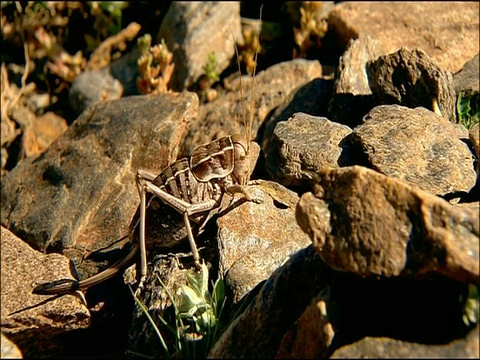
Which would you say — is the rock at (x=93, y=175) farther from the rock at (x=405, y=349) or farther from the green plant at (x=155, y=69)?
the rock at (x=405, y=349)

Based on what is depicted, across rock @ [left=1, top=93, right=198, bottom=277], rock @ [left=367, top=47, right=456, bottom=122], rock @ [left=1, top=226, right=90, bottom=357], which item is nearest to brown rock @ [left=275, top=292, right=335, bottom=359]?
rock @ [left=1, top=226, right=90, bottom=357]

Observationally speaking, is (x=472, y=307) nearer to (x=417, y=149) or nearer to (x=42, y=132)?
(x=417, y=149)

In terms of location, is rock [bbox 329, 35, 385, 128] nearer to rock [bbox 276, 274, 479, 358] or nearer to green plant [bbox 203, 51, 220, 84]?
green plant [bbox 203, 51, 220, 84]

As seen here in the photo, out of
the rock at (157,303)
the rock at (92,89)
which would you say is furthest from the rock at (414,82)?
the rock at (92,89)

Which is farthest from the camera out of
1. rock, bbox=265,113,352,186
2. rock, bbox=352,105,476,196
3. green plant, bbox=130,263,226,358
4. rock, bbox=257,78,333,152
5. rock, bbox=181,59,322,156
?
rock, bbox=181,59,322,156

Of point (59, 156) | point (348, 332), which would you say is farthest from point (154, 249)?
point (348, 332)

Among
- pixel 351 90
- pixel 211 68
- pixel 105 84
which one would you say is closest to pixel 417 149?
pixel 351 90
